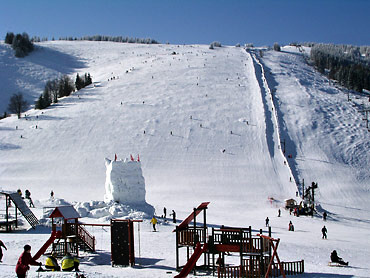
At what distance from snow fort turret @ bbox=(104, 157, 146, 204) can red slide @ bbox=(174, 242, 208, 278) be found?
13.7 m

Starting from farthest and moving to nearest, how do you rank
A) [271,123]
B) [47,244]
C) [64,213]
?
[271,123], [64,213], [47,244]

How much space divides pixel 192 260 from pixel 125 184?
14751 millimetres

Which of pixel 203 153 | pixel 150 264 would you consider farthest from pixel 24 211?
pixel 203 153

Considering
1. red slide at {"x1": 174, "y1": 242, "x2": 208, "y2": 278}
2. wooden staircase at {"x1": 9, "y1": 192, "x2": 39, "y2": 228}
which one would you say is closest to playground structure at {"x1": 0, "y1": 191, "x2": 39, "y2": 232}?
wooden staircase at {"x1": 9, "y1": 192, "x2": 39, "y2": 228}

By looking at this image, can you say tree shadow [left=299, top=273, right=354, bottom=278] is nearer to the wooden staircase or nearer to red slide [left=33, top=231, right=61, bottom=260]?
red slide [left=33, top=231, right=61, bottom=260]

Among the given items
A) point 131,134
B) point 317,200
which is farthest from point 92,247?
point 131,134

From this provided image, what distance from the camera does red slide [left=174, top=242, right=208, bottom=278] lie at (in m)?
13.7

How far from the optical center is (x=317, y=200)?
39719mm

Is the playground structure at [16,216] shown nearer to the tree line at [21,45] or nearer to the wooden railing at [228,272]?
the wooden railing at [228,272]

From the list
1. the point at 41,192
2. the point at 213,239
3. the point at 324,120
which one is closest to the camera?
the point at 213,239

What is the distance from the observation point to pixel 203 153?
49.2 m

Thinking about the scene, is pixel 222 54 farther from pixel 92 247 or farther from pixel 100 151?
pixel 92 247

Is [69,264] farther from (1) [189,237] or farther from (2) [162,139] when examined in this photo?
(2) [162,139]

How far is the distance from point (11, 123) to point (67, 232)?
147 feet
